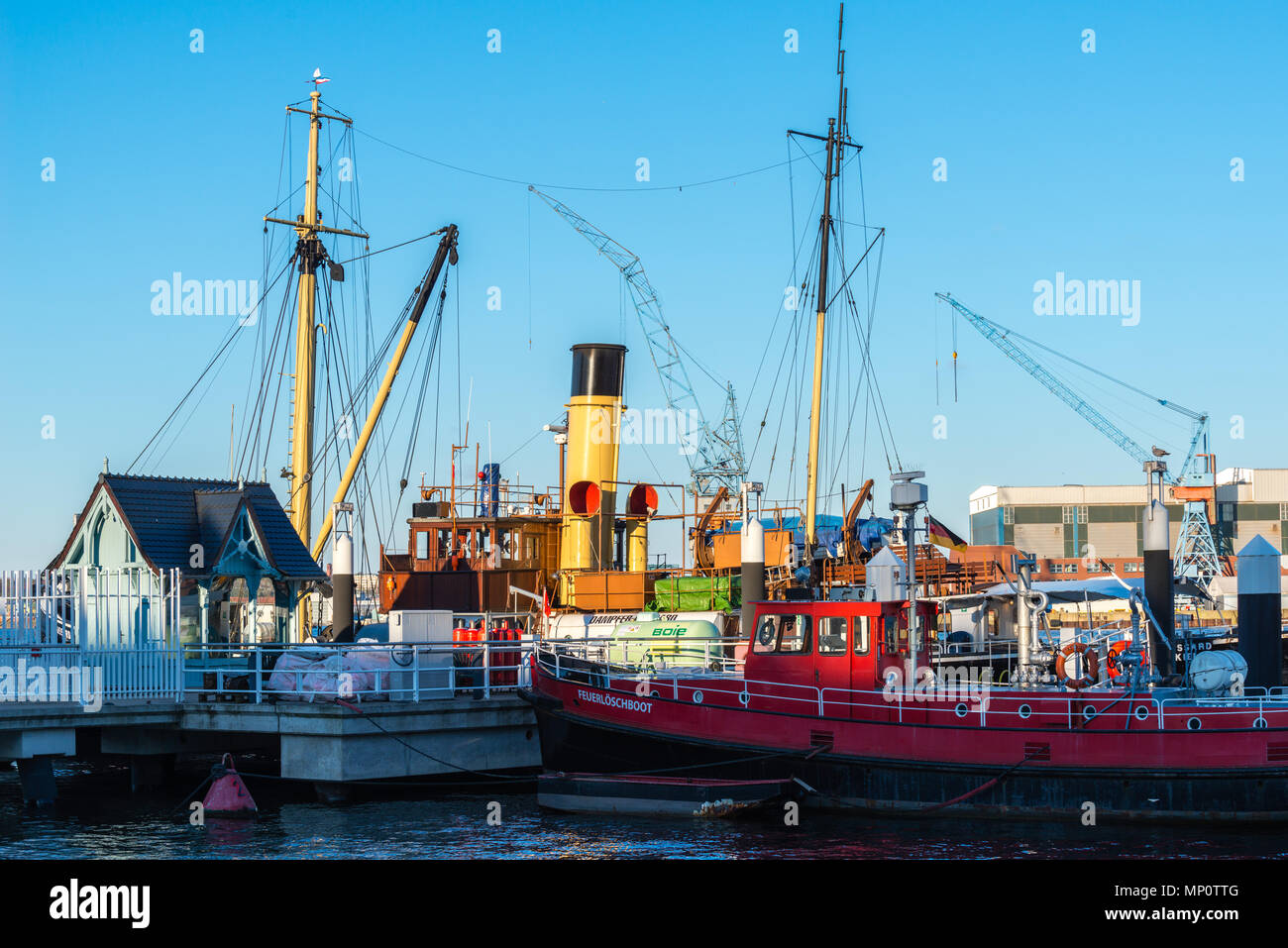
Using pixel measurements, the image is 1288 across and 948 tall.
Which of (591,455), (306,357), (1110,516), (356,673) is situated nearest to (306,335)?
(306,357)

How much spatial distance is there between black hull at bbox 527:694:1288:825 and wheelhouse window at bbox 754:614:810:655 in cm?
176

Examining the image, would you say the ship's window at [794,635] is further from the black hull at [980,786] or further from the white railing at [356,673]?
the white railing at [356,673]

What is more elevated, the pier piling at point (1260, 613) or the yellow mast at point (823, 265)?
the yellow mast at point (823, 265)

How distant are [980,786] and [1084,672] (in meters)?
5.14

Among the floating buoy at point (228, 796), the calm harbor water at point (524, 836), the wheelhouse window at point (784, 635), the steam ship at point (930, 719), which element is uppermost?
the wheelhouse window at point (784, 635)

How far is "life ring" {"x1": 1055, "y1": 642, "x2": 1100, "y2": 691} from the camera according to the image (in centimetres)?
2302

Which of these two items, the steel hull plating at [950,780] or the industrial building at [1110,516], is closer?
the steel hull plating at [950,780]

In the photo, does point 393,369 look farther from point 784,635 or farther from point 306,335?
point 784,635

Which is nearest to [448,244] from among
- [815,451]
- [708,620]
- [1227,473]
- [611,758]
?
[815,451]

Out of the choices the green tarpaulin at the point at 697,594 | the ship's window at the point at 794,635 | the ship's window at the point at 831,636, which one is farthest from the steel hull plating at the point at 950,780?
the green tarpaulin at the point at 697,594

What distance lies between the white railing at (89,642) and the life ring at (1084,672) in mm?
16285

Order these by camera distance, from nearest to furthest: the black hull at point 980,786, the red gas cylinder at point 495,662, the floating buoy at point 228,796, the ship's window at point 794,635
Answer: the black hull at point 980,786 → the floating buoy at point 228,796 → the ship's window at point 794,635 → the red gas cylinder at point 495,662

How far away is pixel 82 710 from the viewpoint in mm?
24062

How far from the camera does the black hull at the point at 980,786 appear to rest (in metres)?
21.1
